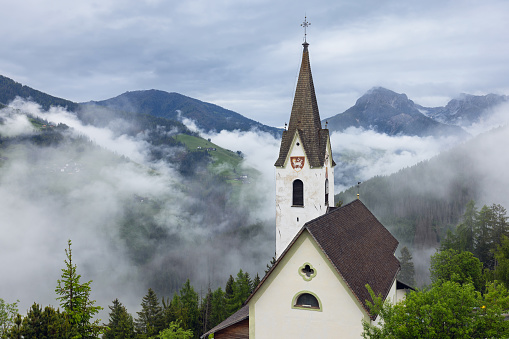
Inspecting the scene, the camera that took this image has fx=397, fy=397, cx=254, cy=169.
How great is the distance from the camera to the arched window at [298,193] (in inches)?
1366

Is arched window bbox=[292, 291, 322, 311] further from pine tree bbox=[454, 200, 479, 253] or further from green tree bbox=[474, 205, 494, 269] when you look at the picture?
pine tree bbox=[454, 200, 479, 253]

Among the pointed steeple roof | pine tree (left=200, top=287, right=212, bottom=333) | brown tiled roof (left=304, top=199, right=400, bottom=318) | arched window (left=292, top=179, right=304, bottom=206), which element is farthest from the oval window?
pine tree (left=200, top=287, right=212, bottom=333)

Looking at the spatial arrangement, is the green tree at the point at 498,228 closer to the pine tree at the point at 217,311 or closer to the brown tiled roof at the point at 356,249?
the brown tiled roof at the point at 356,249

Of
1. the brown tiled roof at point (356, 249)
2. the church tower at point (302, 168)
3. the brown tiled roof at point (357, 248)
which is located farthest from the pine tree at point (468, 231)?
the church tower at point (302, 168)

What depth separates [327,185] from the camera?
36.5m

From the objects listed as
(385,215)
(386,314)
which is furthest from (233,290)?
(385,215)

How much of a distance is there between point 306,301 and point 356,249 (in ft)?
17.2

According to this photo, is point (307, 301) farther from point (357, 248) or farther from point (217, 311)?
point (217, 311)

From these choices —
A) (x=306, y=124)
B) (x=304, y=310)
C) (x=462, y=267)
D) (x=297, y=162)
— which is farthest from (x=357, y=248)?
(x=462, y=267)

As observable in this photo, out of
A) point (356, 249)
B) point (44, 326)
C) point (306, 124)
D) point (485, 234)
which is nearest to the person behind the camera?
point (44, 326)

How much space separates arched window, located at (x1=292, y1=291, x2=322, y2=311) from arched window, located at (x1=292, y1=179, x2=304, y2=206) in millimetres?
Answer: 13548

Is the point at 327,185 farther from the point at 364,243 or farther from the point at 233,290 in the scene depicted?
the point at 233,290

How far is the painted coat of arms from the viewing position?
3468 centimetres

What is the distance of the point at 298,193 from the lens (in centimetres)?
3484
